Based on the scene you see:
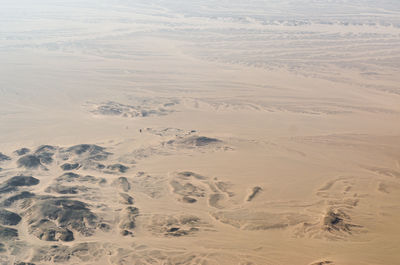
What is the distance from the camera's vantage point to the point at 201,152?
91.8 ft

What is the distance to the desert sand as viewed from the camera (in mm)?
17969

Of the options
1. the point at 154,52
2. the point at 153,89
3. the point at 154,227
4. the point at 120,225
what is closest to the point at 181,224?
the point at 154,227

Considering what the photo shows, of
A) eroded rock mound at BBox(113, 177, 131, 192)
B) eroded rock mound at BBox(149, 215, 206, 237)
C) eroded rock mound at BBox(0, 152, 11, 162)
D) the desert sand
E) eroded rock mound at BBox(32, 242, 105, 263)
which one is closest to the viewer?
eroded rock mound at BBox(32, 242, 105, 263)

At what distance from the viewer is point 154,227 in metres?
19.2

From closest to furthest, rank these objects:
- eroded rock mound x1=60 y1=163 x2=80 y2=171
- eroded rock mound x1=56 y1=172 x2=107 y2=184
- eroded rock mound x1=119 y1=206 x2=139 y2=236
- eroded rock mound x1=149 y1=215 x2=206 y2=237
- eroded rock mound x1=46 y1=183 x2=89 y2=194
Answer: eroded rock mound x1=149 y1=215 x2=206 y2=237 → eroded rock mound x1=119 y1=206 x2=139 y2=236 → eroded rock mound x1=46 y1=183 x2=89 y2=194 → eroded rock mound x1=56 y1=172 x2=107 y2=184 → eroded rock mound x1=60 y1=163 x2=80 y2=171

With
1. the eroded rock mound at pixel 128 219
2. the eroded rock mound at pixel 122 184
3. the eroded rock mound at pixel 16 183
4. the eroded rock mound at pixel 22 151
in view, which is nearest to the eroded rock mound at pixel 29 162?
the eroded rock mound at pixel 22 151

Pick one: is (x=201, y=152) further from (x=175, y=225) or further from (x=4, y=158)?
(x=4, y=158)

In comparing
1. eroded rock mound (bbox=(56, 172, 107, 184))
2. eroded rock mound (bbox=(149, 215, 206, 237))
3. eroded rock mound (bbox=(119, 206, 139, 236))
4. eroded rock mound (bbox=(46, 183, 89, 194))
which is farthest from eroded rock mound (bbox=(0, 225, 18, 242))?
eroded rock mound (bbox=(149, 215, 206, 237))

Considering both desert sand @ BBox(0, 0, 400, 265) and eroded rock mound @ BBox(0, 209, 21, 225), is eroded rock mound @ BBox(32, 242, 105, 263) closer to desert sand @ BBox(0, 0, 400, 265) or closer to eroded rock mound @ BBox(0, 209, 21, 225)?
desert sand @ BBox(0, 0, 400, 265)

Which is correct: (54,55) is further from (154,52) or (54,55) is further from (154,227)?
(154,227)

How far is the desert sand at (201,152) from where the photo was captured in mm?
17969

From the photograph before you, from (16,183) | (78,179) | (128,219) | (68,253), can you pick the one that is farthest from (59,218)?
(16,183)

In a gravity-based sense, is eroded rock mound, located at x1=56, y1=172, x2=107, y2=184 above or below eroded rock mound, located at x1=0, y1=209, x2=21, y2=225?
above

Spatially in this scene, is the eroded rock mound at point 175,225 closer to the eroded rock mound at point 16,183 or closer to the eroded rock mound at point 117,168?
the eroded rock mound at point 117,168
